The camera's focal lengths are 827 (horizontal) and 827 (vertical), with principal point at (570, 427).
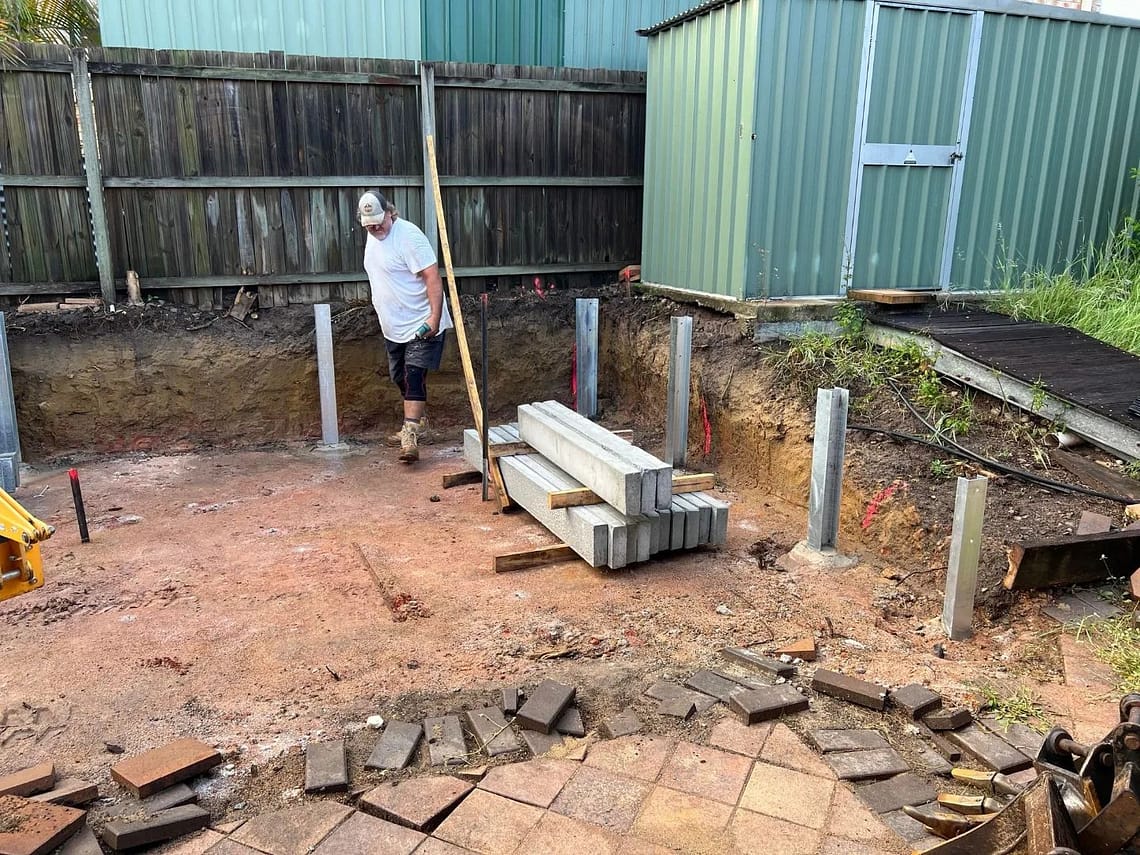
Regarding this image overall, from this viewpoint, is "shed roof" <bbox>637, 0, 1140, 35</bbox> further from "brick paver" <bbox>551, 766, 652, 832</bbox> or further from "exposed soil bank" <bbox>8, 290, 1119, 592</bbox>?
"brick paver" <bbox>551, 766, 652, 832</bbox>

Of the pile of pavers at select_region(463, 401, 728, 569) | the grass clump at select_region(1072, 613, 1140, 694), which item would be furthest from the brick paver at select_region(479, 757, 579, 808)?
the grass clump at select_region(1072, 613, 1140, 694)

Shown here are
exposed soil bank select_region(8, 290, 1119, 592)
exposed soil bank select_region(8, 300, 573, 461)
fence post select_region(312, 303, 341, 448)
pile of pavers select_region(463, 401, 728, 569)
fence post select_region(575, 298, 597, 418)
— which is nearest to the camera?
pile of pavers select_region(463, 401, 728, 569)

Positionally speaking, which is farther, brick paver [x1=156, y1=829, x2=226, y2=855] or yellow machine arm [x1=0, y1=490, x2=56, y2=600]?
brick paver [x1=156, y1=829, x2=226, y2=855]

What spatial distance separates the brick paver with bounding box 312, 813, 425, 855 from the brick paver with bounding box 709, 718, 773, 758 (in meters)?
1.12

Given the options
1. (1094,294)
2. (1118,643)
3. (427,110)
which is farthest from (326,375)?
(1094,294)

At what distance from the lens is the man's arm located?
6496mm

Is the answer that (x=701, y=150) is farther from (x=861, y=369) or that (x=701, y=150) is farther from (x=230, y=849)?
(x=230, y=849)

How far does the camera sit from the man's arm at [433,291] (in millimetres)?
6496

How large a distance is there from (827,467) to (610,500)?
4.07 feet

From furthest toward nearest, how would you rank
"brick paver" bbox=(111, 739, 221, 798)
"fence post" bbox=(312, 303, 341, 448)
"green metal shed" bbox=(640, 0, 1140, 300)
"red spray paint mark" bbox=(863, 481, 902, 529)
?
"fence post" bbox=(312, 303, 341, 448)
"green metal shed" bbox=(640, 0, 1140, 300)
"red spray paint mark" bbox=(863, 481, 902, 529)
"brick paver" bbox=(111, 739, 221, 798)

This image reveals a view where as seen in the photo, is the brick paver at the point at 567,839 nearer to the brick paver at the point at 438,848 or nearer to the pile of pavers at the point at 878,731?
the brick paver at the point at 438,848

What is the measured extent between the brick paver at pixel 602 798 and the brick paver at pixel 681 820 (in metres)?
0.04

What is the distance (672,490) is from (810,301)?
2.47 meters

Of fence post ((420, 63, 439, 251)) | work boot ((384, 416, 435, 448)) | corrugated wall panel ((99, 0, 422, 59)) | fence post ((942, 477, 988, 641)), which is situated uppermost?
corrugated wall panel ((99, 0, 422, 59))
